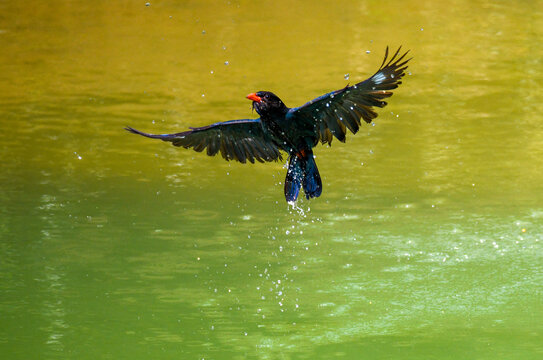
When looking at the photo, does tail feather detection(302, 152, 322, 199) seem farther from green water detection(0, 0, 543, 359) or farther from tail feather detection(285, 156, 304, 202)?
green water detection(0, 0, 543, 359)

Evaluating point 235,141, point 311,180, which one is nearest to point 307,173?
point 311,180

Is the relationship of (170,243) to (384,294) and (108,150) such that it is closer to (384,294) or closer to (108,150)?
(384,294)

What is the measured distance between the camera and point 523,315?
4.70m

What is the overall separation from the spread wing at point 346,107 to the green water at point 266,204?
2.99ft

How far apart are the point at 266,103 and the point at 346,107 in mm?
390

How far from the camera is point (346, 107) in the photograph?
4316mm

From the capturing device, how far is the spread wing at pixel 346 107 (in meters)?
4.18

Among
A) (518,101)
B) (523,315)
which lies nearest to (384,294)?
(523,315)

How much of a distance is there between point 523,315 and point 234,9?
21.2 ft

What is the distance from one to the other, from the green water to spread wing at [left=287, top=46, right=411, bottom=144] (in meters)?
0.91

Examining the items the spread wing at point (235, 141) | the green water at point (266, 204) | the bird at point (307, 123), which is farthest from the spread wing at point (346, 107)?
the green water at point (266, 204)

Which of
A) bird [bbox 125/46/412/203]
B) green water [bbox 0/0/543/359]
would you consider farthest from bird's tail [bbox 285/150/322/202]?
green water [bbox 0/0/543/359]

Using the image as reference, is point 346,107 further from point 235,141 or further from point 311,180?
point 235,141

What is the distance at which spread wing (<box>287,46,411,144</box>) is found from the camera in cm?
418
